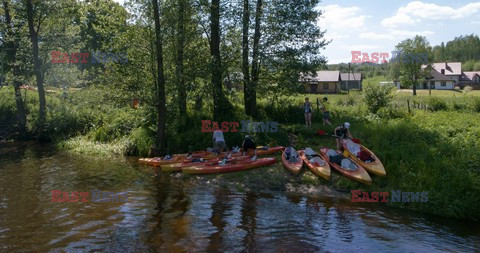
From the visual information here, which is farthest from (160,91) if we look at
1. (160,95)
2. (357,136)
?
(357,136)

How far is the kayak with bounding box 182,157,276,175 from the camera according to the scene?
43.4 ft

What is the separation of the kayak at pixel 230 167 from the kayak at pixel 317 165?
3.98 ft

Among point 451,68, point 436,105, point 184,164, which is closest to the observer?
point 184,164

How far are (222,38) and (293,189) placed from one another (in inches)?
380

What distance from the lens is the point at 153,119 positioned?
18312 millimetres

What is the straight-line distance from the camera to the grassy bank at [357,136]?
10.5m

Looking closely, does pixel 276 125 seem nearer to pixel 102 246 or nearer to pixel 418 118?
pixel 418 118

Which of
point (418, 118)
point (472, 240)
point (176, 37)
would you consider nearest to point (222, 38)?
point (176, 37)

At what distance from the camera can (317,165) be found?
40.8 feet

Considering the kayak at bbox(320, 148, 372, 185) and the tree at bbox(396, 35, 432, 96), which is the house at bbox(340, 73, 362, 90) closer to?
the tree at bbox(396, 35, 432, 96)

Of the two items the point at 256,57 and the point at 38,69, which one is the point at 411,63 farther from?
the point at 38,69

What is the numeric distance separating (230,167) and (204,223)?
443 cm

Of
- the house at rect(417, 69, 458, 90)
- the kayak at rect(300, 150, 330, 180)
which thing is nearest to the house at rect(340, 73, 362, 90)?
the house at rect(417, 69, 458, 90)

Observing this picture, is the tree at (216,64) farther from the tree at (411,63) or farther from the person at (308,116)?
the tree at (411,63)
